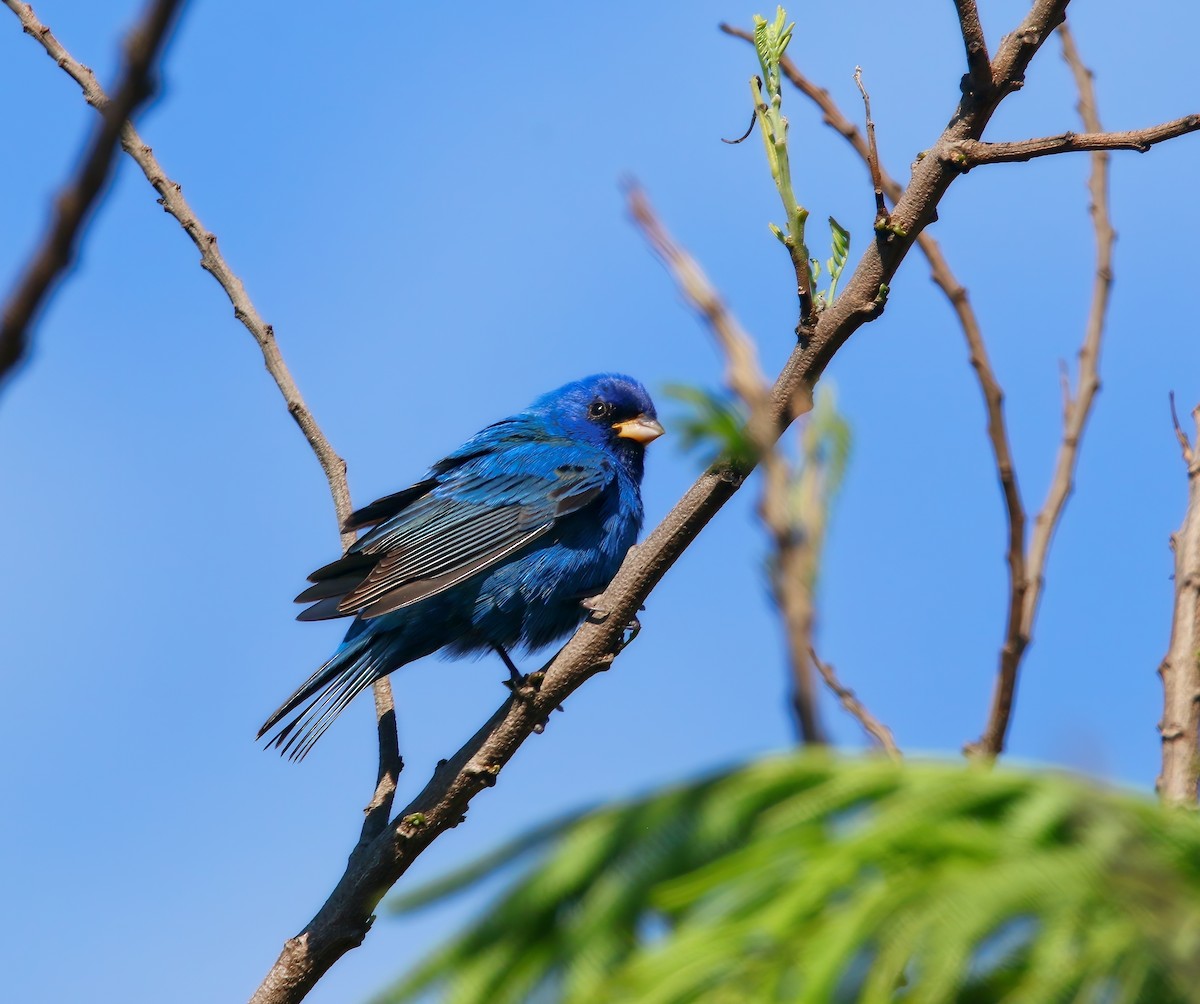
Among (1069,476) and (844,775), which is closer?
(844,775)

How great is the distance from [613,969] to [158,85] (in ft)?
3.54

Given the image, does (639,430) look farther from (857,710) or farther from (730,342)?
(730,342)

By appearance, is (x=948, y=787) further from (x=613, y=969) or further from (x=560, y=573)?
(x=560, y=573)

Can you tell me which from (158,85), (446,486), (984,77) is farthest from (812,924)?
(446,486)

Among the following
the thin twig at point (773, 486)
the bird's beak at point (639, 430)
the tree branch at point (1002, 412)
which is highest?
the bird's beak at point (639, 430)

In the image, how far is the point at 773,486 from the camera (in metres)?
1.55

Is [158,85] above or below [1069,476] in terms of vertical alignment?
below

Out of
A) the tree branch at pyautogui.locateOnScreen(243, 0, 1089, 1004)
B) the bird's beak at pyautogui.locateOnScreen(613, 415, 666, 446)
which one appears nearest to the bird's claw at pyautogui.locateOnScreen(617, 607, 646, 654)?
the tree branch at pyautogui.locateOnScreen(243, 0, 1089, 1004)

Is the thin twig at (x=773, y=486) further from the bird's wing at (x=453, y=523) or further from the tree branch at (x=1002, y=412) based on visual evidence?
the bird's wing at (x=453, y=523)

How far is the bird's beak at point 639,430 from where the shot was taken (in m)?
9.80

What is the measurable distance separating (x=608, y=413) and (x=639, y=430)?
0.32 meters

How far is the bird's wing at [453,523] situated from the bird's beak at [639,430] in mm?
524

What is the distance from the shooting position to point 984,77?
15.8 feet

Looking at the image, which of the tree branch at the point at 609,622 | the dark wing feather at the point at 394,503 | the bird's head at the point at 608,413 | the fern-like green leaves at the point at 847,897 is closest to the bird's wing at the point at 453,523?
the dark wing feather at the point at 394,503
